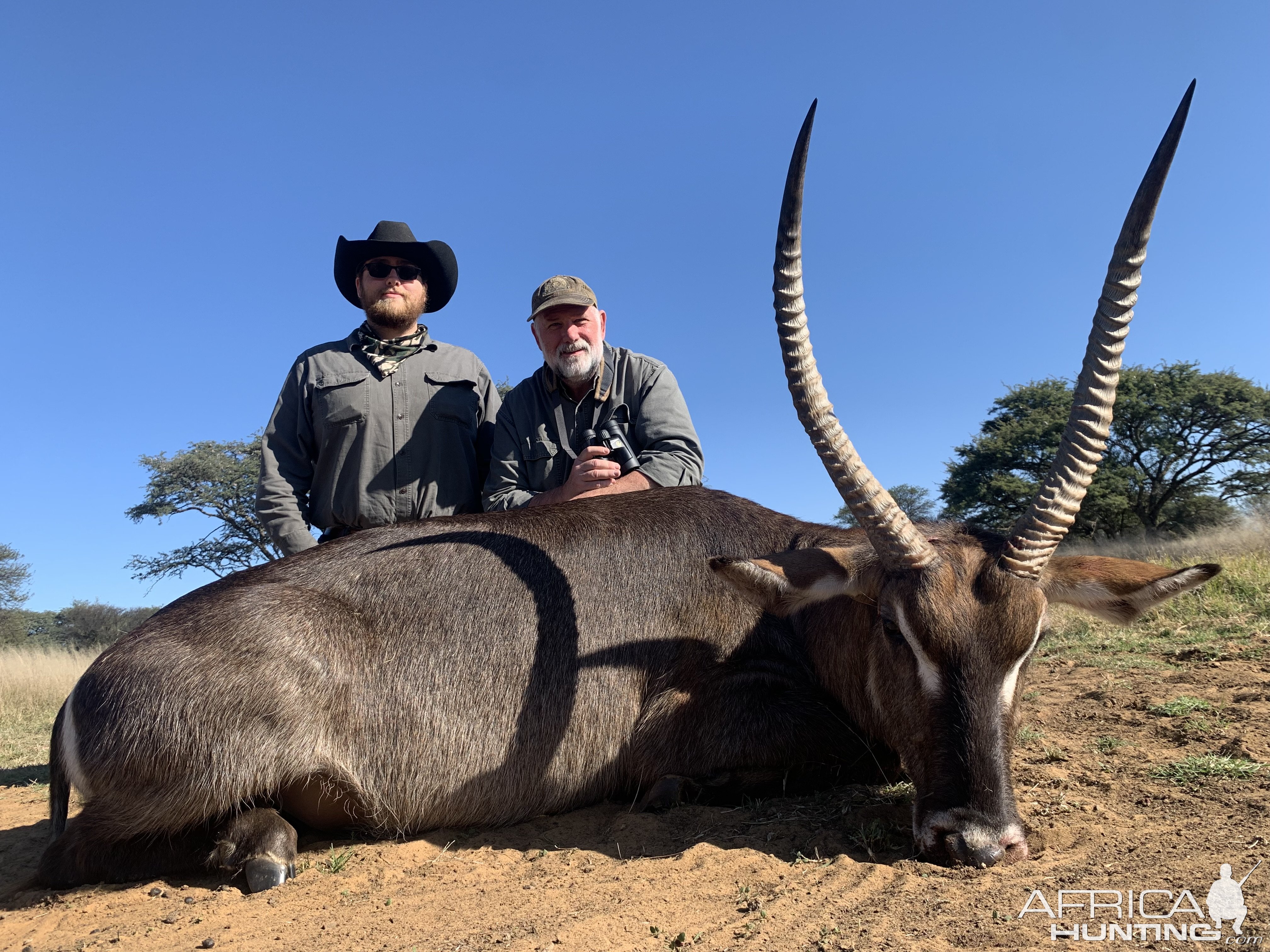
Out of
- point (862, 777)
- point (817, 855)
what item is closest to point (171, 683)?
point (817, 855)

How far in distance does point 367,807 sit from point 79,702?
1327 mm

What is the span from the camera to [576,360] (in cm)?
618

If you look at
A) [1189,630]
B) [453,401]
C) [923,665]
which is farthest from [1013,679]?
[453,401]

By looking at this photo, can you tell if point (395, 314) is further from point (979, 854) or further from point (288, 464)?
point (979, 854)

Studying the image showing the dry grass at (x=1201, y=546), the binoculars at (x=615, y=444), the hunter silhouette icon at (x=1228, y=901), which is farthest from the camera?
the dry grass at (x=1201, y=546)

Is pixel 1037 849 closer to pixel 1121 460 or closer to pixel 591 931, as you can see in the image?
pixel 591 931

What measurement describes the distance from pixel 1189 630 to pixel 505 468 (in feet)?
17.8

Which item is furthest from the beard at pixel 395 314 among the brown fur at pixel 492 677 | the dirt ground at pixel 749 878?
the dirt ground at pixel 749 878

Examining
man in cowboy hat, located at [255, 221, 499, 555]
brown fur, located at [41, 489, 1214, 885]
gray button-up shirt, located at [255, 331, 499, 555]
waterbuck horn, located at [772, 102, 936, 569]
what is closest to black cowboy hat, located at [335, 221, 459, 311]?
man in cowboy hat, located at [255, 221, 499, 555]

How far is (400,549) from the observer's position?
445cm

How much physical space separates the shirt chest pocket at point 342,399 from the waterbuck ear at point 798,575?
13.0 feet

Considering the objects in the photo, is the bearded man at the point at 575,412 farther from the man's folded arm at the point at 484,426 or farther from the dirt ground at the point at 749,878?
the dirt ground at the point at 749,878

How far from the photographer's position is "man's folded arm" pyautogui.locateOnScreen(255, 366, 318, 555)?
6543 mm

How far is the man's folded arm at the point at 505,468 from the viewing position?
6.29 m
